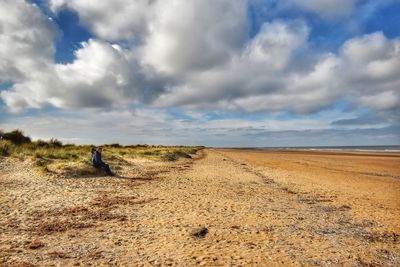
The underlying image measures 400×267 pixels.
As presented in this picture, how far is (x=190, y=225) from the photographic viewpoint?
1203 centimetres

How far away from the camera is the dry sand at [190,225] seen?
915 centimetres

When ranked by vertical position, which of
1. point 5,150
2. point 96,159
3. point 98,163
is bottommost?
point 98,163

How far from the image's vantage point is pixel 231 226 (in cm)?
1200

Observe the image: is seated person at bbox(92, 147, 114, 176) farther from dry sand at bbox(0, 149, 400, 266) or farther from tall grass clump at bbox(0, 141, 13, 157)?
tall grass clump at bbox(0, 141, 13, 157)

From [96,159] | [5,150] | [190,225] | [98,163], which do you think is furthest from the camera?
[5,150]

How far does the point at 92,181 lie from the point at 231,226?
1215 centimetres

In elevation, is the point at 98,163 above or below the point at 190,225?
above

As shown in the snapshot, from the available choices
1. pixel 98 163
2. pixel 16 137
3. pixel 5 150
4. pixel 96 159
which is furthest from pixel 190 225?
pixel 16 137

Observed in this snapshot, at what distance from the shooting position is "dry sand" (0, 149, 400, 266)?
30.0 ft

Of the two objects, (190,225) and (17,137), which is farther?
(17,137)

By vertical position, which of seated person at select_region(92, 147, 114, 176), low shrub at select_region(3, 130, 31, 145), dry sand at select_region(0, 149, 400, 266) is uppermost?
low shrub at select_region(3, 130, 31, 145)

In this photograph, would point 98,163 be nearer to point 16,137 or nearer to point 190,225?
point 190,225

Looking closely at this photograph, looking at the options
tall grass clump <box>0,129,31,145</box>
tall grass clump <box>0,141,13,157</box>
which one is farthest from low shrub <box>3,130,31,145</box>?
tall grass clump <box>0,141,13,157</box>

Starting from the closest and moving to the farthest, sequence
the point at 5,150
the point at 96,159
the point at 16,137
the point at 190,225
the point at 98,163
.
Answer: the point at 190,225 → the point at 96,159 → the point at 98,163 → the point at 5,150 → the point at 16,137
